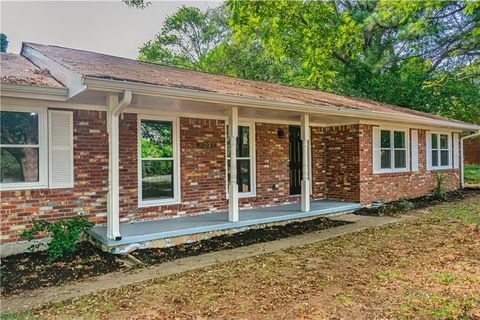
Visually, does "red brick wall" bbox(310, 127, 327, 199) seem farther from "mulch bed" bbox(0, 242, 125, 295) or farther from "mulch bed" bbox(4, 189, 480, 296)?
"mulch bed" bbox(0, 242, 125, 295)

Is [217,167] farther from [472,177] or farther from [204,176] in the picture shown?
[472,177]

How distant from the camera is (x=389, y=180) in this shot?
10836mm

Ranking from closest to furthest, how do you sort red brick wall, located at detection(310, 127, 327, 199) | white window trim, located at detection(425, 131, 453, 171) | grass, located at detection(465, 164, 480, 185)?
red brick wall, located at detection(310, 127, 327, 199) < white window trim, located at detection(425, 131, 453, 171) < grass, located at detection(465, 164, 480, 185)

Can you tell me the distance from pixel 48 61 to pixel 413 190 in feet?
36.1

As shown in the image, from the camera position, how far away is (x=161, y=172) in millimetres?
7543

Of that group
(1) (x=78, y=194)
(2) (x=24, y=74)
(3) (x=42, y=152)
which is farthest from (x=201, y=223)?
(2) (x=24, y=74)

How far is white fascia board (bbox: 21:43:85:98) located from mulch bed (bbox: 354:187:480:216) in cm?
735

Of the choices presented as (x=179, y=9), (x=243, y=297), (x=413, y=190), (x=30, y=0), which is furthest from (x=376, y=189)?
(x=179, y=9)

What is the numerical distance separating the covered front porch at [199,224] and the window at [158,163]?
1.77 feet

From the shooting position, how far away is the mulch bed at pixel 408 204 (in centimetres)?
942

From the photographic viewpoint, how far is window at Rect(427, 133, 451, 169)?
12755mm

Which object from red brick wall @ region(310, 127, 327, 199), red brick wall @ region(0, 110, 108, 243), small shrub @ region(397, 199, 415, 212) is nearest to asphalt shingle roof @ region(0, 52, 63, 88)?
red brick wall @ region(0, 110, 108, 243)

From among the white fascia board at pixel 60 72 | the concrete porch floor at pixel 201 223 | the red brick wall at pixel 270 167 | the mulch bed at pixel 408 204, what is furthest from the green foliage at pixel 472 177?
the white fascia board at pixel 60 72

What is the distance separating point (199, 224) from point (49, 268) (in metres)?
2.63
